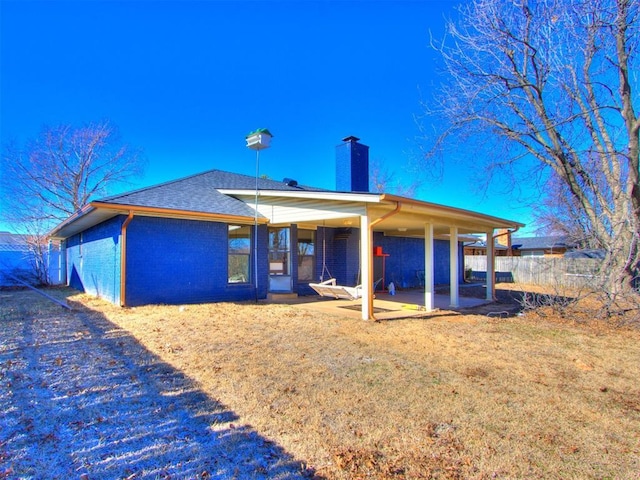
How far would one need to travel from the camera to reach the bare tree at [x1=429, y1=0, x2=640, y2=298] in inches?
322

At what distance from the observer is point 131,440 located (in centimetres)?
257

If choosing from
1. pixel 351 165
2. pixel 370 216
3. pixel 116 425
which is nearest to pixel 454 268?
pixel 370 216

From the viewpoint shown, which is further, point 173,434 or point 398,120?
point 398,120

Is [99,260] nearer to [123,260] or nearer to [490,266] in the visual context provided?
[123,260]

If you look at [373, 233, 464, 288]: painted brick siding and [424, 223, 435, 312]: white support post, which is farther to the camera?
[373, 233, 464, 288]: painted brick siding

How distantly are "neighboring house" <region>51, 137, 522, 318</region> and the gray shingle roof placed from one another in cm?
3

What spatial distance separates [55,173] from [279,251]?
59.2 ft

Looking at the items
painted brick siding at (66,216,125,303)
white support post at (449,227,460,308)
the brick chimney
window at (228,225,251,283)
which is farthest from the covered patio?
painted brick siding at (66,216,125,303)

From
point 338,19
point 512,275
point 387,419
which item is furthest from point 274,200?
point 512,275

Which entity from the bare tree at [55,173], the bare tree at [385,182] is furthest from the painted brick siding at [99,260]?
the bare tree at [385,182]

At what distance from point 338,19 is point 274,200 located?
5.02 meters

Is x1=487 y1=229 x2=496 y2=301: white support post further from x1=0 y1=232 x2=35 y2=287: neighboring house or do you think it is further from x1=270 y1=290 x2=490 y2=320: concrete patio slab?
x1=0 y1=232 x2=35 y2=287: neighboring house

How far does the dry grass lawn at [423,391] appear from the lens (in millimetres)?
2398

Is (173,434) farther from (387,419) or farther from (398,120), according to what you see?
(398,120)
